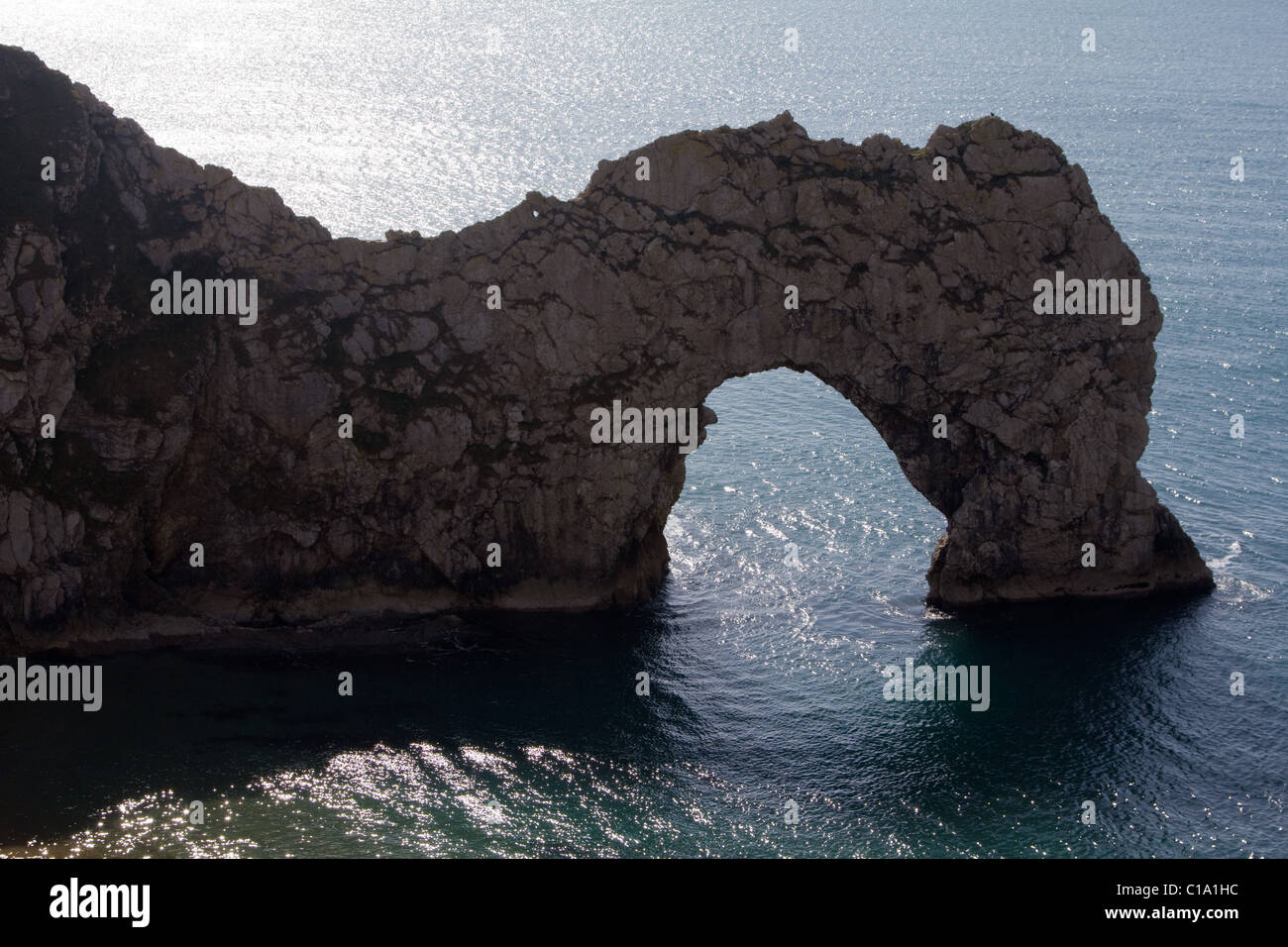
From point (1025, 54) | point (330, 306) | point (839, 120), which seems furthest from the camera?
point (1025, 54)

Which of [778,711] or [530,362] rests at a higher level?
[530,362]

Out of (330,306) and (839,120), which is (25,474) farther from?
(839,120)

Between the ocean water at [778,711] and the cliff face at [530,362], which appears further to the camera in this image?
the cliff face at [530,362]

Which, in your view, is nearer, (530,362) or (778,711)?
(778,711)

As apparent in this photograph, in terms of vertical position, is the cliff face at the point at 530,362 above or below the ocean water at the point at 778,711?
above

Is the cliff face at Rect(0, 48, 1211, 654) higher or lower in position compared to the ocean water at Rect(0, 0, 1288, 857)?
higher

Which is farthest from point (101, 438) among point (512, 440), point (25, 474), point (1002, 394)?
point (1002, 394)

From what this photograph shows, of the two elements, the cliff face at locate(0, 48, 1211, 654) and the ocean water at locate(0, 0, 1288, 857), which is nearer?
the ocean water at locate(0, 0, 1288, 857)

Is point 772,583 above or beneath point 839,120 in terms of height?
beneath
